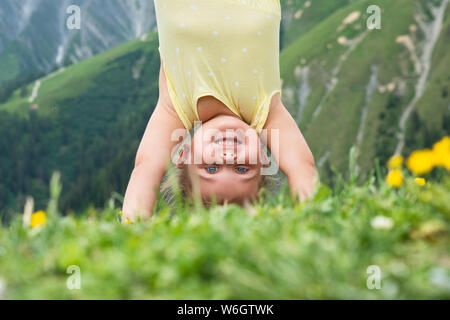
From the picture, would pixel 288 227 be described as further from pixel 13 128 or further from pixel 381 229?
pixel 13 128

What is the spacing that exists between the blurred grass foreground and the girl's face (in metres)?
2.97

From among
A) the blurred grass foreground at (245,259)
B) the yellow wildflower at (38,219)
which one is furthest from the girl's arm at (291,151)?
the yellow wildflower at (38,219)

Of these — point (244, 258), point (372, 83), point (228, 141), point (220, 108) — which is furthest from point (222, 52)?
point (372, 83)

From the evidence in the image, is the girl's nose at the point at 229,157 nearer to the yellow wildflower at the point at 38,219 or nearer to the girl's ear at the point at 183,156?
the girl's ear at the point at 183,156

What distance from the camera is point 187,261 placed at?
2.38m

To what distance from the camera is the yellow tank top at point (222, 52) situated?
6.40 metres

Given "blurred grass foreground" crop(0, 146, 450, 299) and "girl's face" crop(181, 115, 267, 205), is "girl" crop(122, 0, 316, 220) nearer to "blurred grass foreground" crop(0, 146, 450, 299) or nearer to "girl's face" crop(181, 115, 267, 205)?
"girl's face" crop(181, 115, 267, 205)

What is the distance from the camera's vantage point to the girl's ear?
6.51m

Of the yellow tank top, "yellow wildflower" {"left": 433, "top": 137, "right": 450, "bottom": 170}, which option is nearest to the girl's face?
the yellow tank top

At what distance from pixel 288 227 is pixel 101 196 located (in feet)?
453

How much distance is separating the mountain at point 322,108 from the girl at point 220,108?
10864 cm

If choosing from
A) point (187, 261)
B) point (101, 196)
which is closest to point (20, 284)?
point (187, 261)

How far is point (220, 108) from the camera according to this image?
21.3 feet

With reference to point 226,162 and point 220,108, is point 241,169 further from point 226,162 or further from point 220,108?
point 220,108
